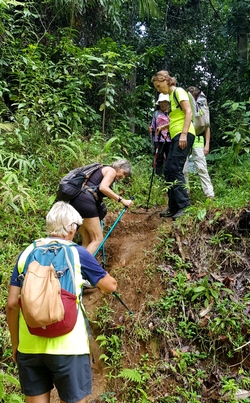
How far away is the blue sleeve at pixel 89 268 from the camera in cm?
248

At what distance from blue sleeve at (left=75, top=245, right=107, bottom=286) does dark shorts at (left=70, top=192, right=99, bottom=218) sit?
195cm

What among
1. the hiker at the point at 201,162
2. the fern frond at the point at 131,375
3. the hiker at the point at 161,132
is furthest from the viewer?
the hiker at the point at 161,132

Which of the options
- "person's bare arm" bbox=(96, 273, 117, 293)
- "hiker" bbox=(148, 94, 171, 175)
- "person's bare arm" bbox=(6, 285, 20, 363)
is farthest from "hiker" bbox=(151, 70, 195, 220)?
"person's bare arm" bbox=(6, 285, 20, 363)

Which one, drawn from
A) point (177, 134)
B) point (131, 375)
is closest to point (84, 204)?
point (177, 134)

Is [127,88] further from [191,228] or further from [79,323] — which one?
[79,323]

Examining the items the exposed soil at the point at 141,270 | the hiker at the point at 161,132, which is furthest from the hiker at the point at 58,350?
the hiker at the point at 161,132

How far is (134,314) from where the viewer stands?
4180 mm

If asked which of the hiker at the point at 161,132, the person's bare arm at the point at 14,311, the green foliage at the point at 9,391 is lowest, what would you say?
the green foliage at the point at 9,391

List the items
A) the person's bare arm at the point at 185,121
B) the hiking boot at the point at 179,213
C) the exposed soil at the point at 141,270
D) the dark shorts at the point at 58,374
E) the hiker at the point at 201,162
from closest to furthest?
the dark shorts at the point at 58,374 < the exposed soil at the point at 141,270 < the person's bare arm at the point at 185,121 < the hiking boot at the point at 179,213 < the hiker at the point at 201,162

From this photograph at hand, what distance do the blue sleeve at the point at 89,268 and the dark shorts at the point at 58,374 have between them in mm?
509

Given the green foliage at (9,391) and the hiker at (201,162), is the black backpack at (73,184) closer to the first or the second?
the green foliage at (9,391)

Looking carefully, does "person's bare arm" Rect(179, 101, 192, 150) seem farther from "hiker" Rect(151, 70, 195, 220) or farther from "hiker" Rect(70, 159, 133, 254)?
"hiker" Rect(70, 159, 133, 254)

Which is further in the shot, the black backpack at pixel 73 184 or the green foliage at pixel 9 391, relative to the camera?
the black backpack at pixel 73 184

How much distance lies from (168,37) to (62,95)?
21.1 feet
